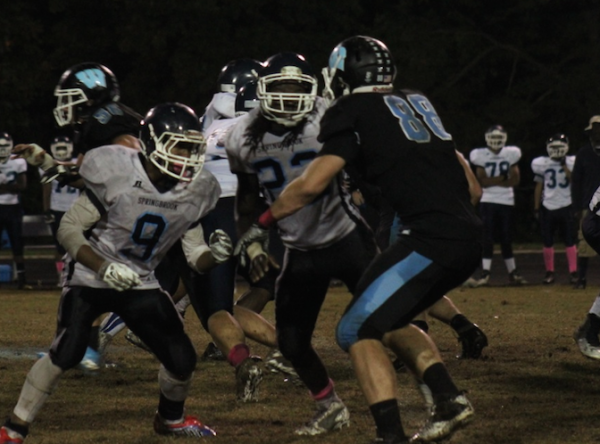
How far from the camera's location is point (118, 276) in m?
4.86

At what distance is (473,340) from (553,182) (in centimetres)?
746

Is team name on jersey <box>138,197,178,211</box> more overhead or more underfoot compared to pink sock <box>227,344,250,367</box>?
more overhead

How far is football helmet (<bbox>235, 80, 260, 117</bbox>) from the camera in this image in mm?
6957

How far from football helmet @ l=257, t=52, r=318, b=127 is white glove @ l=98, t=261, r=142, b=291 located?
1.10m

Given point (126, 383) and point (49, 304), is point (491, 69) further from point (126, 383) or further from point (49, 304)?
point (126, 383)

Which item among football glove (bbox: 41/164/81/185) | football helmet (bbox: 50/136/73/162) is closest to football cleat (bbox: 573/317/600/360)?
football glove (bbox: 41/164/81/185)

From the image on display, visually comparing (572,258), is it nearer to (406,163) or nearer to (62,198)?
(62,198)

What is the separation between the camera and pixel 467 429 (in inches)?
219

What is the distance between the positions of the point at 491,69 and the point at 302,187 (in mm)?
23142

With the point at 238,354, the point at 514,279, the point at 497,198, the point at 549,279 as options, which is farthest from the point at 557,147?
the point at 238,354

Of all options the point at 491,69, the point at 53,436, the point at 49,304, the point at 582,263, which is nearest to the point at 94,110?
the point at 53,436

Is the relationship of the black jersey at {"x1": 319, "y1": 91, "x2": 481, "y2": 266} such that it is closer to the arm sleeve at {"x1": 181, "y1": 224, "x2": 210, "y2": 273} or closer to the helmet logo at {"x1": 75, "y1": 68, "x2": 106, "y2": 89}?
the arm sleeve at {"x1": 181, "y1": 224, "x2": 210, "y2": 273}

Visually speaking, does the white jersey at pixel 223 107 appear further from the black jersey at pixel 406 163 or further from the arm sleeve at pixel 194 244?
the black jersey at pixel 406 163

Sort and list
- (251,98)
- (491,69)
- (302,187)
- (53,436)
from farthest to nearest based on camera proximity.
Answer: (491,69) → (251,98) → (53,436) → (302,187)
